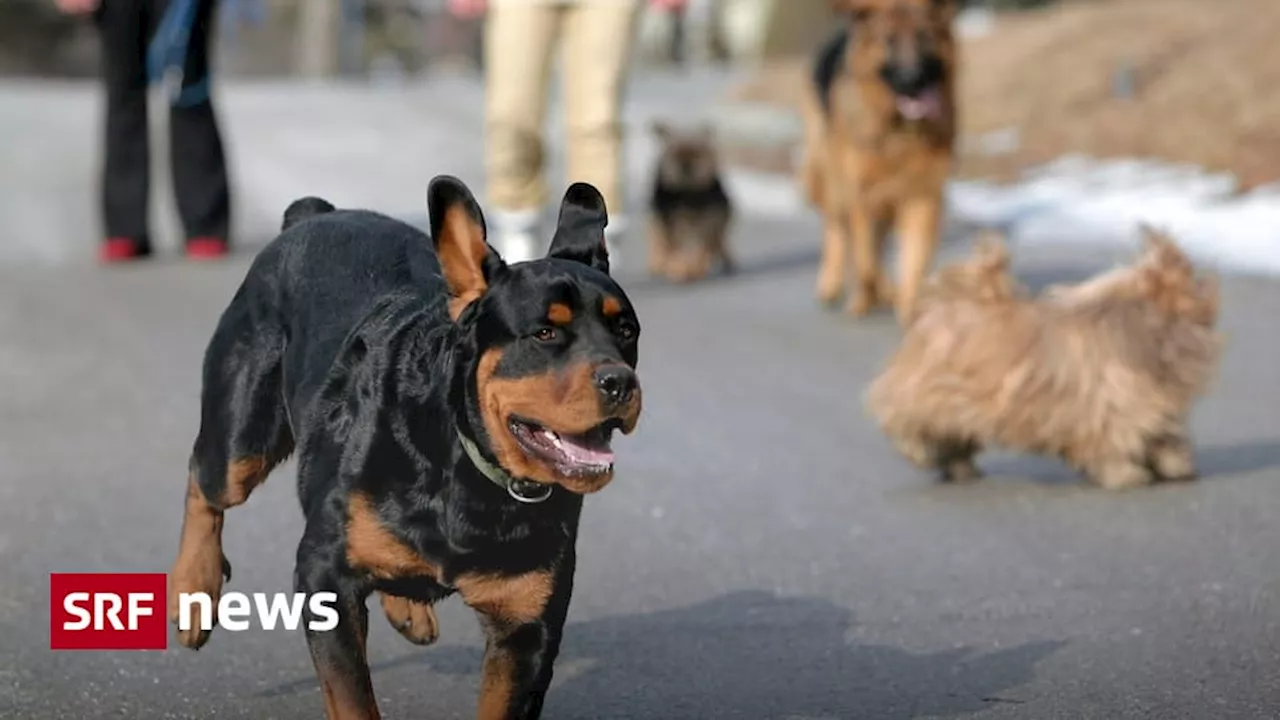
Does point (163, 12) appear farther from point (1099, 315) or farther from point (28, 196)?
point (1099, 315)

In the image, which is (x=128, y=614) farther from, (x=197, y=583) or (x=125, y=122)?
(x=125, y=122)

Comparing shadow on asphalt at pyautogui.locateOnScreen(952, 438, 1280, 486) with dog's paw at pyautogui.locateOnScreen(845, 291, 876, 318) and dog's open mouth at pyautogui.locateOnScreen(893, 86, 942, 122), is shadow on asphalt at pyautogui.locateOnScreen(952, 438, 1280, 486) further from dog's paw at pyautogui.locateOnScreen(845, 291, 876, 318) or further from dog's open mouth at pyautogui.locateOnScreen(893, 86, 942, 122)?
dog's paw at pyautogui.locateOnScreen(845, 291, 876, 318)

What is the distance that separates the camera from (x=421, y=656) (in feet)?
16.5

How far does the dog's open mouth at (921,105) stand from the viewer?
1048 centimetres

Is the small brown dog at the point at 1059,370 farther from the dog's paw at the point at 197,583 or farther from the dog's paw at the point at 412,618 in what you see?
the dog's paw at the point at 197,583

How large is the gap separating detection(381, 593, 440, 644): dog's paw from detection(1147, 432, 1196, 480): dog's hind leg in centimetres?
288

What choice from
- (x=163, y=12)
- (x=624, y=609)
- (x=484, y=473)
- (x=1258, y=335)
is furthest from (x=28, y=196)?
(x=484, y=473)

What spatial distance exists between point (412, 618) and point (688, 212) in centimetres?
772

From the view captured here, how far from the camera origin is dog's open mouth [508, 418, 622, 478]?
3.65 metres

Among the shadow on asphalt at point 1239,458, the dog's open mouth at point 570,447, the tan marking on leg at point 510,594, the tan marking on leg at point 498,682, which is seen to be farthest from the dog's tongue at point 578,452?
the shadow on asphalt at point 1239,458

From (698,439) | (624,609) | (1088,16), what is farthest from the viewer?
(1088,16)

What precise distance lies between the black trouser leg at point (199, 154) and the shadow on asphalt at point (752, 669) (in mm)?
7443

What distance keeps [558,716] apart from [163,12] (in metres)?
8.21

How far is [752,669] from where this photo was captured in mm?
4922
